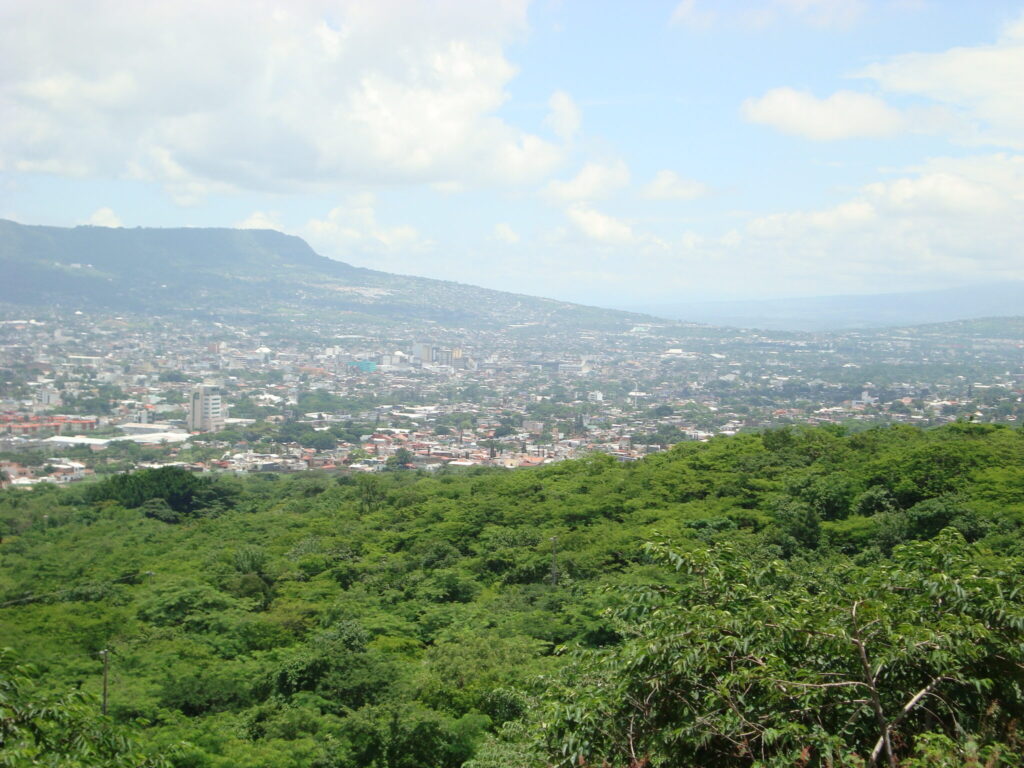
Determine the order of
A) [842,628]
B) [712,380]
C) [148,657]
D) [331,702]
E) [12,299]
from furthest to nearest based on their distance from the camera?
[12,299], [712,380], [148,657], [331,702], [842,628]

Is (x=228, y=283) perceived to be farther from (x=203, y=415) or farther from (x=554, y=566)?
(x=554, y=566)

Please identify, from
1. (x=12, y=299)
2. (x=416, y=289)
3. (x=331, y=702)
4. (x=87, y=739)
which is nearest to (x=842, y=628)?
(x=87, y=739)

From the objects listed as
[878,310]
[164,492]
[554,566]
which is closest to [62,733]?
[554,566]

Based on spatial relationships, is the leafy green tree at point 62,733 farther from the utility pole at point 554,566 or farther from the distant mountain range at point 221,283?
the distant mountain range at point 221,283

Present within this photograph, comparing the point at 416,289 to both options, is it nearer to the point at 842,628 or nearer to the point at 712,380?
the point at 712,380

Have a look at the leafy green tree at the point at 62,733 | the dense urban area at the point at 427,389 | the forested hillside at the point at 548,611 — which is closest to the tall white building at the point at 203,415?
the dense urban area at the point at 427,389
